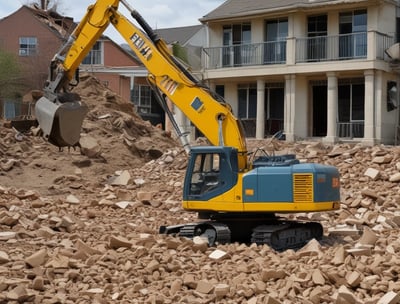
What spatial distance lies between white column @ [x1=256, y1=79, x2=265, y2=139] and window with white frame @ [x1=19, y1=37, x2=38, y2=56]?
22231 mm

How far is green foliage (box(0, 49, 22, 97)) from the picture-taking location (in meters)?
46.1

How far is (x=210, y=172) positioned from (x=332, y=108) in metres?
19.4

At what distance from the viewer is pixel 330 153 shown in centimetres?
2130

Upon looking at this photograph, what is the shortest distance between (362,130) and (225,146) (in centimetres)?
1978

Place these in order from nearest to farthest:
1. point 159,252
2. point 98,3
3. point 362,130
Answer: point 159,252, point 98,3, point 362,130

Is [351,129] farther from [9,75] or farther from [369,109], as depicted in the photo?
[9,75]

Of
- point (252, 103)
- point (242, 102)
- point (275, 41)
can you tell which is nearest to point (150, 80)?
point (275, 41)

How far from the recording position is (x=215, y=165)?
42.2 feet

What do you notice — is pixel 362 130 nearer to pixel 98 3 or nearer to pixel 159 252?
pixel 98 3

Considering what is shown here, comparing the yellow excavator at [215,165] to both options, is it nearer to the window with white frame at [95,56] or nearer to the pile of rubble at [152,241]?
the pile of rubble at [152,241]

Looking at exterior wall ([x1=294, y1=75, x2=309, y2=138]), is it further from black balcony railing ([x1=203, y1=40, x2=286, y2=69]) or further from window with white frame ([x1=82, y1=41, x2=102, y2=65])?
window with white frame ([x1=82, y1=41, x2=102, y2=65])

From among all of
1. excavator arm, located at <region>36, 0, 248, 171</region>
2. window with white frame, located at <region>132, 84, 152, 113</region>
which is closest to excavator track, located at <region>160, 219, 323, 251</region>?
excavator arm, located at <region>36, 0, 248, 171</region>

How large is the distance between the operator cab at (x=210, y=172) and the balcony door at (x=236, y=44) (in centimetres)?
2213

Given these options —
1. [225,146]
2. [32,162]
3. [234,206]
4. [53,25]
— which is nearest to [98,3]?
[225,146]
